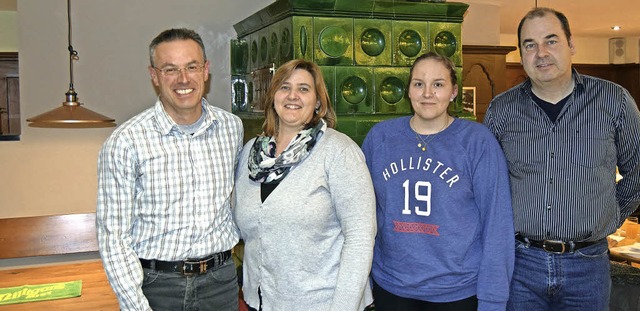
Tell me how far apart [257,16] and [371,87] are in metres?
0.78

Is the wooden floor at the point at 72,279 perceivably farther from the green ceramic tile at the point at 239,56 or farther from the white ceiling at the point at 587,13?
the white ceiling at the point at 587,13

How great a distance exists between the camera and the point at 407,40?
286 cm

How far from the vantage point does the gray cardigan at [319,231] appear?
1740 millimetres

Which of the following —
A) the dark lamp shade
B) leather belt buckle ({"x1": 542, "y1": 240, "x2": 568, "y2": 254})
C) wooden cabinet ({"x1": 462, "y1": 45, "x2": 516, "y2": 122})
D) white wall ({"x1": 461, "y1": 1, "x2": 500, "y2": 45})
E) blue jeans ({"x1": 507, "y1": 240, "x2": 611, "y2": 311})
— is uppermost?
white wall ({"x1": 461, "y1": 1, "x2": 500, "y2": 45})

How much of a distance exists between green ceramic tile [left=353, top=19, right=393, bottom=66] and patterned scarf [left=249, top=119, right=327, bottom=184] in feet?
3.36

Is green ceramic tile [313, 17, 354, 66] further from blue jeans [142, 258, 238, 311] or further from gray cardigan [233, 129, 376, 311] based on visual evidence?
blue jeans [142, 258, 238, 311]

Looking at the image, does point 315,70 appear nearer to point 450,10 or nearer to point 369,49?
point 369,49

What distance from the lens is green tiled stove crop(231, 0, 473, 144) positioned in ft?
8.89

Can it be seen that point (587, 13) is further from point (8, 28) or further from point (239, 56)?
point (8, 28)

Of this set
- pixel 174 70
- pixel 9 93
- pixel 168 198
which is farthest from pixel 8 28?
pixel 168 198

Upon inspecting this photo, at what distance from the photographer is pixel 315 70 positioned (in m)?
1.87

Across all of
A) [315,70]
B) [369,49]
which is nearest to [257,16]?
[369,49]

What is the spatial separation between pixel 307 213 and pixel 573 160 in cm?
87

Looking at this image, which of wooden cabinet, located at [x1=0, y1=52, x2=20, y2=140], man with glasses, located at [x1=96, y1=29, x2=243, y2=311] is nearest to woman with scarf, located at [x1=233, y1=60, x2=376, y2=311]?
man with glasses, located at [x1=96, y1=29, x2=243, y2=311]
